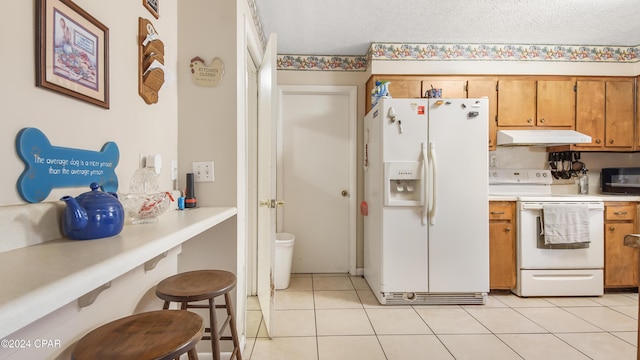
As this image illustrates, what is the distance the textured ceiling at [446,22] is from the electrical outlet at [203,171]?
1.49 meters

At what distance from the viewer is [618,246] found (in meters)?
2.62

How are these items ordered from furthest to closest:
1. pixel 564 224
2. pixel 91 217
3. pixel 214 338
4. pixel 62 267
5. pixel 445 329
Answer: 1. pixel 564 224
2. pixel 445 329
3. pixel 214 338
4. pixel 91 217
5. pixel 62 267

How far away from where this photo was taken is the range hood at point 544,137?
2.70 m

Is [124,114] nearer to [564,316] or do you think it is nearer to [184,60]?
[184,60]

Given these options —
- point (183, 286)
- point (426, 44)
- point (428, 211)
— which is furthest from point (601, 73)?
point (183, 286)

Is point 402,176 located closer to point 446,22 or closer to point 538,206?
point 538,206

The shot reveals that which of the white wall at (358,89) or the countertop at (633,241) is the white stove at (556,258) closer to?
the countertop at (633,241)

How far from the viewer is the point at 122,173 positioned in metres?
1.15

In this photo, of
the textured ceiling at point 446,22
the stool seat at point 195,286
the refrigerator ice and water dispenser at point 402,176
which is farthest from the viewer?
the refrigerator ice and water dispenser at point 402,176

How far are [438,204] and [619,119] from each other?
2.24 metres

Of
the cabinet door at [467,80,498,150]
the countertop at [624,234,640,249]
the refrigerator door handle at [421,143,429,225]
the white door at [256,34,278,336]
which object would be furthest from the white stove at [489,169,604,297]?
the white door at [256,34,278,336]

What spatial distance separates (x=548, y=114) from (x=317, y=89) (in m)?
2.40

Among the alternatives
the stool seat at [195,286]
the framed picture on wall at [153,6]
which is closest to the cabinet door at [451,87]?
the framed picture on wall at [153,6]

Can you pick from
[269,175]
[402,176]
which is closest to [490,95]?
[402,176]
